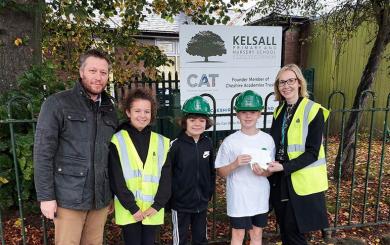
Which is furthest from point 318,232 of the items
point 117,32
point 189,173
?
point 117,32

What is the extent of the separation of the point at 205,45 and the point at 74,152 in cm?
251

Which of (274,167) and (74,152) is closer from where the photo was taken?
(74,152)

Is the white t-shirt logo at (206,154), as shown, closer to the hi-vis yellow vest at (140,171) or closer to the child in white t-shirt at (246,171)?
the child in white t-shirt at (246,171)

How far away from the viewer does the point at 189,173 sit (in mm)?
2729

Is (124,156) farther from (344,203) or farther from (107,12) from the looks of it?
(107,12)

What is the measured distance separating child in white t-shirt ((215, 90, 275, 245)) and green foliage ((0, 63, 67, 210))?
1.61m

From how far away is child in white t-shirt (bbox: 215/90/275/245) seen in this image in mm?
2715

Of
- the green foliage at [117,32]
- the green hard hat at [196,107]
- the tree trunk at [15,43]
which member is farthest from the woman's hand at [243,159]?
the green foliage at [117,32]

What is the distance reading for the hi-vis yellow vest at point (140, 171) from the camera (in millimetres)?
2541

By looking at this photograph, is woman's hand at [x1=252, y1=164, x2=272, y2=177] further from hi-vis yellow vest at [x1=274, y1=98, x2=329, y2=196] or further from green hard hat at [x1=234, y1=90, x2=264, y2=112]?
green hard hat at [x1=234, y1=90, x2=264, y2=112]

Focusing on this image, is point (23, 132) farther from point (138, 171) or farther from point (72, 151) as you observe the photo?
point (138, 171)

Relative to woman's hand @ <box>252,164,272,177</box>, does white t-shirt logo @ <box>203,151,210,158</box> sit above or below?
above

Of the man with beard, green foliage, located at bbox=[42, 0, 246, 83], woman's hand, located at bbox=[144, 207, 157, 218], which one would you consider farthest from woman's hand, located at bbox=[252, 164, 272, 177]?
green foliage, located at bbox=[42, 0, 246, 83]

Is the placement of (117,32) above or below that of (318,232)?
above
